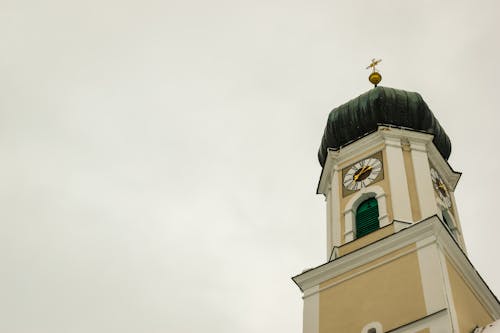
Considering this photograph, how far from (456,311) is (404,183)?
4.93m

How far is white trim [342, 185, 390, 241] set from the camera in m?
21.7

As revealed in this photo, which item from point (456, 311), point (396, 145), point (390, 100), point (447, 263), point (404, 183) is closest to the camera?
point (456, 311)

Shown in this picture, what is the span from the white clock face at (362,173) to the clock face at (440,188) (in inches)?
61.6

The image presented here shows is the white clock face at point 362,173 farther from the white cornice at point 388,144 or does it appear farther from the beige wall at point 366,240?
the beige wall at point 366,240

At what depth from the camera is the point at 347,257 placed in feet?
67.9

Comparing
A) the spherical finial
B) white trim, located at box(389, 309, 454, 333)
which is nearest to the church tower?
white trim, located at box(389, 309, 454, 333)

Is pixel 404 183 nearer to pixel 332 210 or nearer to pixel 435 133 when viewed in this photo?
pixel 332 210

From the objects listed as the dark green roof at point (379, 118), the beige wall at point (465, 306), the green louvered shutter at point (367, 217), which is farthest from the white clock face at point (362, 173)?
the beige wall at point (465, 306)

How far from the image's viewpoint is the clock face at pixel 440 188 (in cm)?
2342

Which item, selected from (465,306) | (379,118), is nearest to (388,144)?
(379,118)

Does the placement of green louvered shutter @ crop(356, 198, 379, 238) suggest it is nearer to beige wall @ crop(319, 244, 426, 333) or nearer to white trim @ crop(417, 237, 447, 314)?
beige wall @ crop(319, 244, 426, 333)

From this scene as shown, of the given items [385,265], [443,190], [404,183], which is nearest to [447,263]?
[385,265]

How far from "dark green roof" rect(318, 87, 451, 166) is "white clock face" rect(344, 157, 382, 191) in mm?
1398

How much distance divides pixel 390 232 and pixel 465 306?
2.69 m
